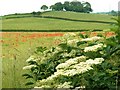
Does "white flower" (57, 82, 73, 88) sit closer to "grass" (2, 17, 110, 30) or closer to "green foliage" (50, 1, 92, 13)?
"grass" (2, 17, 110, 30)

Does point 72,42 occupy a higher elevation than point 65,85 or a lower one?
higher

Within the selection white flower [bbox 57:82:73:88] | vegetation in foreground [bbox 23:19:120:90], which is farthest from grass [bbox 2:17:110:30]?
white flower [bbox 57:82:73:88]

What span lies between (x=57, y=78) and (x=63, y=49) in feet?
3.49

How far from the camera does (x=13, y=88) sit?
239 inches

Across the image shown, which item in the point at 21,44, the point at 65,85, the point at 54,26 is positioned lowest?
the point at 54,26

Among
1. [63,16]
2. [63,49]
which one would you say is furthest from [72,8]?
[63,49]

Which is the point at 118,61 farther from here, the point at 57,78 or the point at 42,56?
the point at 42,56

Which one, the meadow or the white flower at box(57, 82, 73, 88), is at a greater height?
the white flower at box(57, 82, 73, 88)

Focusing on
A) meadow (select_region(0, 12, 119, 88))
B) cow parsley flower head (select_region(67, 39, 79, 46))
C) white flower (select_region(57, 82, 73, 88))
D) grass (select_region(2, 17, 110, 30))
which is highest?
cow parsley flower head (select_region(67, 39, 79, 46))

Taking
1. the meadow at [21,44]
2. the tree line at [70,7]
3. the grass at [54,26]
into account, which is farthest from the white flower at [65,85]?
the tree line at [70,7]

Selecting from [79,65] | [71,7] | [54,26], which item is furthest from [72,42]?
[71,7]

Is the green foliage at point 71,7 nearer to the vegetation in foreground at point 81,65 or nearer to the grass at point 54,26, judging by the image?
the grass at point 54,26

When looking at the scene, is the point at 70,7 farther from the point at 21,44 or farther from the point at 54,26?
the point at 21,44

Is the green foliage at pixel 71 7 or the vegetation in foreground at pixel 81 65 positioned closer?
the vegetation in foreground at pixel 81 65
